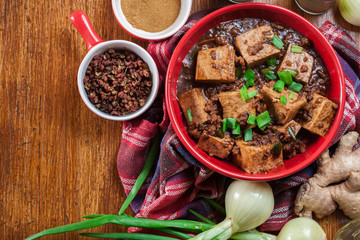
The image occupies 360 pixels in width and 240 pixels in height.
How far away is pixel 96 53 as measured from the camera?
2.79 m

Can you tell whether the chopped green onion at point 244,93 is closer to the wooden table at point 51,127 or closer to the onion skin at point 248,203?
the onion skin at point 248,203

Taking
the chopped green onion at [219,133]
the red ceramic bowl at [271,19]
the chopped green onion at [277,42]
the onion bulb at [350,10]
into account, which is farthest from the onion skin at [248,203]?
the onion bulb at [350,10]

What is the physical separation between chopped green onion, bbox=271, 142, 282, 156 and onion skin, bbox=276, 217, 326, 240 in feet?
1.97

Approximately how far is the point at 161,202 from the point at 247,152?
797 millimetres

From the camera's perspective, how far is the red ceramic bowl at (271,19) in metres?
2.54

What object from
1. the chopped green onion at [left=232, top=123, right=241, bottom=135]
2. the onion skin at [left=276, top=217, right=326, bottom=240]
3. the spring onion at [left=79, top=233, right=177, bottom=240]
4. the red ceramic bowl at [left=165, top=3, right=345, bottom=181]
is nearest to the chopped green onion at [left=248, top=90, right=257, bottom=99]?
the chopped green onion at [left=232, top=123, right=241, bottom=135]

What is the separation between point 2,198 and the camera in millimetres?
3047

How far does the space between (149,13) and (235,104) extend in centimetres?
97

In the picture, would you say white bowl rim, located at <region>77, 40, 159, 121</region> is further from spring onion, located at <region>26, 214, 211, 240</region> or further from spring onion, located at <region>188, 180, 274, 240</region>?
spring onion, located at <region>188, 180, 274, 240</region>

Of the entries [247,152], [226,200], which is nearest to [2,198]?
[226,200]

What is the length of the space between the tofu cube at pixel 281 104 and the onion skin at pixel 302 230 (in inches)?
30.9

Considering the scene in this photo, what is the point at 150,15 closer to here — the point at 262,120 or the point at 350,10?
the point at 262,120

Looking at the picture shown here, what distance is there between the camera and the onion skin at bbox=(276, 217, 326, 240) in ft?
8.96

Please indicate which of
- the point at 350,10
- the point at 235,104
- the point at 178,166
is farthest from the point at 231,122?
the point at 350,10
